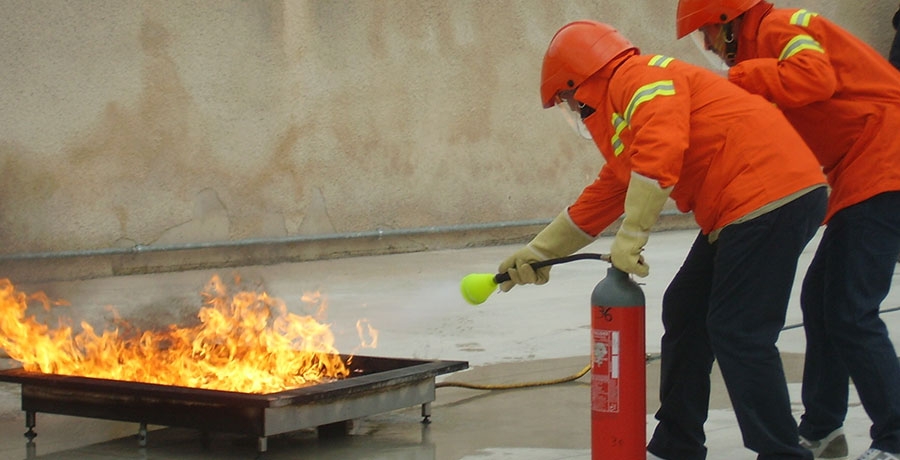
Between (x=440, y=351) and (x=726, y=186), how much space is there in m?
3.15

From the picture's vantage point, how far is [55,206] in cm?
895

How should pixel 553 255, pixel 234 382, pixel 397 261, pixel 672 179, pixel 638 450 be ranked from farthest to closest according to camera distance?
pixel 397 261
pixel 234 382
pixel 553 255
pixel 638 450
pixel 672 179

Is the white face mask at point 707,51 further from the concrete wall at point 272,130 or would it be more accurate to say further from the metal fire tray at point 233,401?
the concrete wall at point 272,130

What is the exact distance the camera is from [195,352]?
485cm

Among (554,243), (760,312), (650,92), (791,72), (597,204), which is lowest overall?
(760,312)

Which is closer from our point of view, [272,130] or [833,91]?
[833,91]

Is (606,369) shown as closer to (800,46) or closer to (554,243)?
(554,243)

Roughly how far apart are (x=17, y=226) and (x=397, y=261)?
3.14m

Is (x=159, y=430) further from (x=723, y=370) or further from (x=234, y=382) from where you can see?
(x=723, y=370)

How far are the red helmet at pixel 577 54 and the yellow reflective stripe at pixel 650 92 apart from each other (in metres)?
0.22

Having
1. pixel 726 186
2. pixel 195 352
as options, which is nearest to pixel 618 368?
pixel 726 186

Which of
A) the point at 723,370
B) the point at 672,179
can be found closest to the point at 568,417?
the point at 723,370

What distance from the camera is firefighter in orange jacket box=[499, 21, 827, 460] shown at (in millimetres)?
3436

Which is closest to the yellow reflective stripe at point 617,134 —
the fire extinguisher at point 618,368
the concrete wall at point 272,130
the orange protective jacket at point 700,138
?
the orange protective jacket at point 700,138
